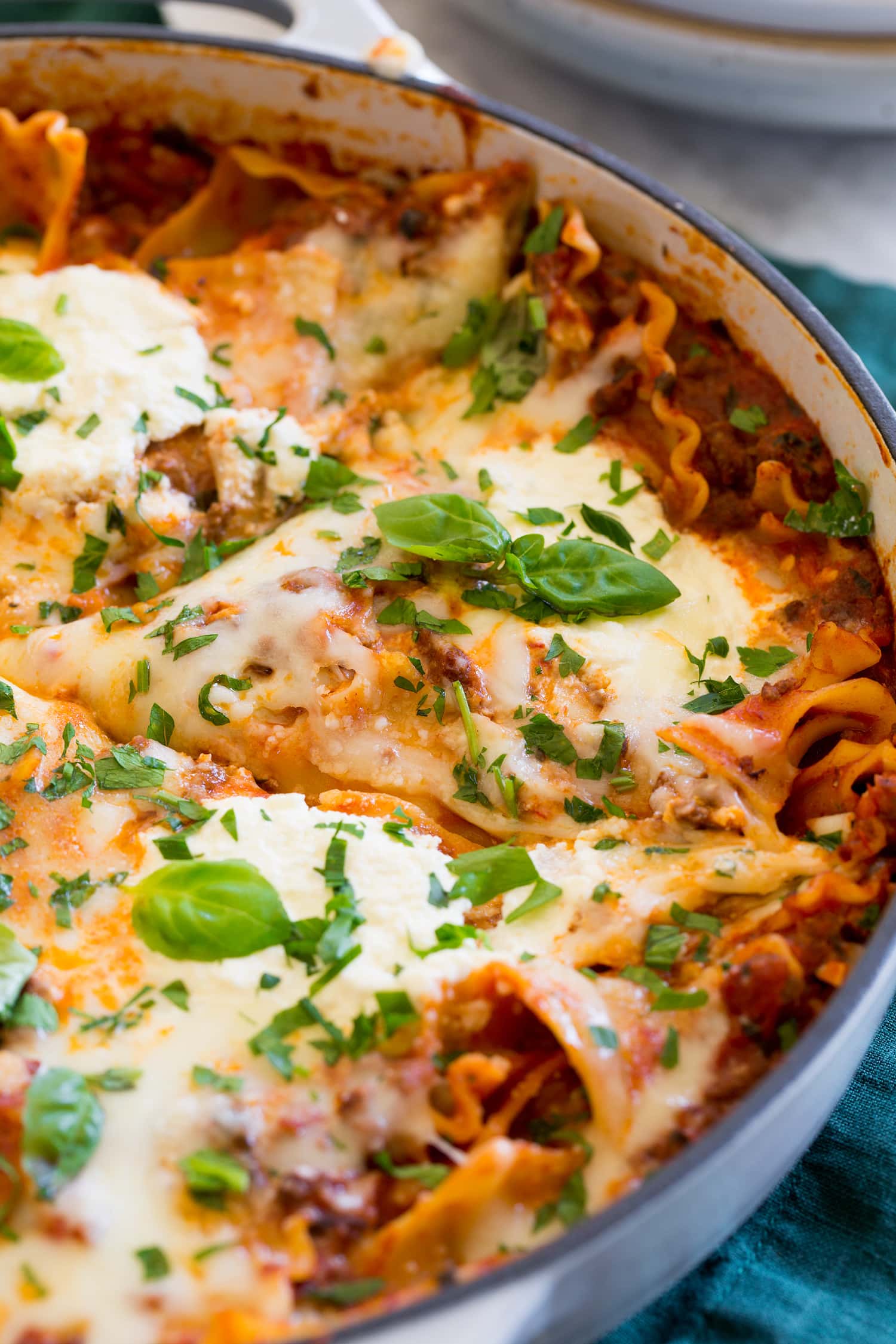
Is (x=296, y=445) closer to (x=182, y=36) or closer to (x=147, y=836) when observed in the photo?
(x=147, y=836)

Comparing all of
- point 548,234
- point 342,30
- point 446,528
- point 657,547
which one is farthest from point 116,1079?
point 342,30

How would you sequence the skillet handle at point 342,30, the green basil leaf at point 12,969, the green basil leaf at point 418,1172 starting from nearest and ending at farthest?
the green basil leaf at point 418,1172 → the green basil leaf at point 12,969 → the skillet handle at point 342,30

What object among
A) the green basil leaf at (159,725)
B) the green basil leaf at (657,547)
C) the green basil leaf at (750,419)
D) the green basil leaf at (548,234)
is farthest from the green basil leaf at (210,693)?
the green basil leaf at (548,234)

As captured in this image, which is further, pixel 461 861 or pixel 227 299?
pixel 227 299

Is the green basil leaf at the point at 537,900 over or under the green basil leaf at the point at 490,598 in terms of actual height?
under

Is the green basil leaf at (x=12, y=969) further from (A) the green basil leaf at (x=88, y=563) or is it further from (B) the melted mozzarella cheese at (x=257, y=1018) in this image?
(A) the green basil leaf at (x=88, y=563)

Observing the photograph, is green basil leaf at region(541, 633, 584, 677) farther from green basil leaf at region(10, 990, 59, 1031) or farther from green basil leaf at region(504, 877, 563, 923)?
green basil leaf at region(10, 990, 59, 1031)

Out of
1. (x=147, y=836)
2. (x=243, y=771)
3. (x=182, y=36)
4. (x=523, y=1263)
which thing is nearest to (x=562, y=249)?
(x=182, y=36)
